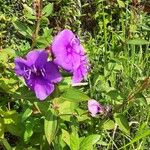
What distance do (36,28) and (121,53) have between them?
0.76 metres

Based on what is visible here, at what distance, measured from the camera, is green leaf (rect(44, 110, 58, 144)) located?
1.77 metres

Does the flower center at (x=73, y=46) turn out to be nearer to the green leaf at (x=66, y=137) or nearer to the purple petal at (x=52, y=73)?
the purple petal at (x=52, y=73)

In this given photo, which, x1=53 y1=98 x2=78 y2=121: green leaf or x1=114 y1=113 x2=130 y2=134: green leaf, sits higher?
x1=53 y1=98 x2=78 y2=121: green leaf

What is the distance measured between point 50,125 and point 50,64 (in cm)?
29

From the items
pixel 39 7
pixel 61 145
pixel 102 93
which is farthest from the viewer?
pixel 102 93

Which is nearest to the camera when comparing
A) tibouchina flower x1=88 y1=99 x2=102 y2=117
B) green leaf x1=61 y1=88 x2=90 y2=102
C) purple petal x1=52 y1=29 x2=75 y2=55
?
purple petal x1=52 y1=29 x2=75 y2=55

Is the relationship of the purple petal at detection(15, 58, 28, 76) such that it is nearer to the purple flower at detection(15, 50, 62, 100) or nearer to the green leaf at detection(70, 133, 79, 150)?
the purple flower at detection(15, 50, 62, 100)

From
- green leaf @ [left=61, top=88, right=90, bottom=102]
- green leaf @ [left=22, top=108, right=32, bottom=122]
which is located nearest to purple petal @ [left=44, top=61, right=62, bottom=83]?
green leaf @ [left=61, top=88, right=90, bottom=102]

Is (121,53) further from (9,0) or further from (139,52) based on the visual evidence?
(9,0)

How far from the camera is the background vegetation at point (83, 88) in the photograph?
6.22 ft

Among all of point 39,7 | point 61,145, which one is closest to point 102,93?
point 61,145

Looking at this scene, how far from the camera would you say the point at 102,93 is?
2.40 meters

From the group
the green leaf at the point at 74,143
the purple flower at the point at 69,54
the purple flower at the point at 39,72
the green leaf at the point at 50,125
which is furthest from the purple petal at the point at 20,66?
the green leaf at the point at 74,143

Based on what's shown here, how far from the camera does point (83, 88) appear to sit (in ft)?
7.70
